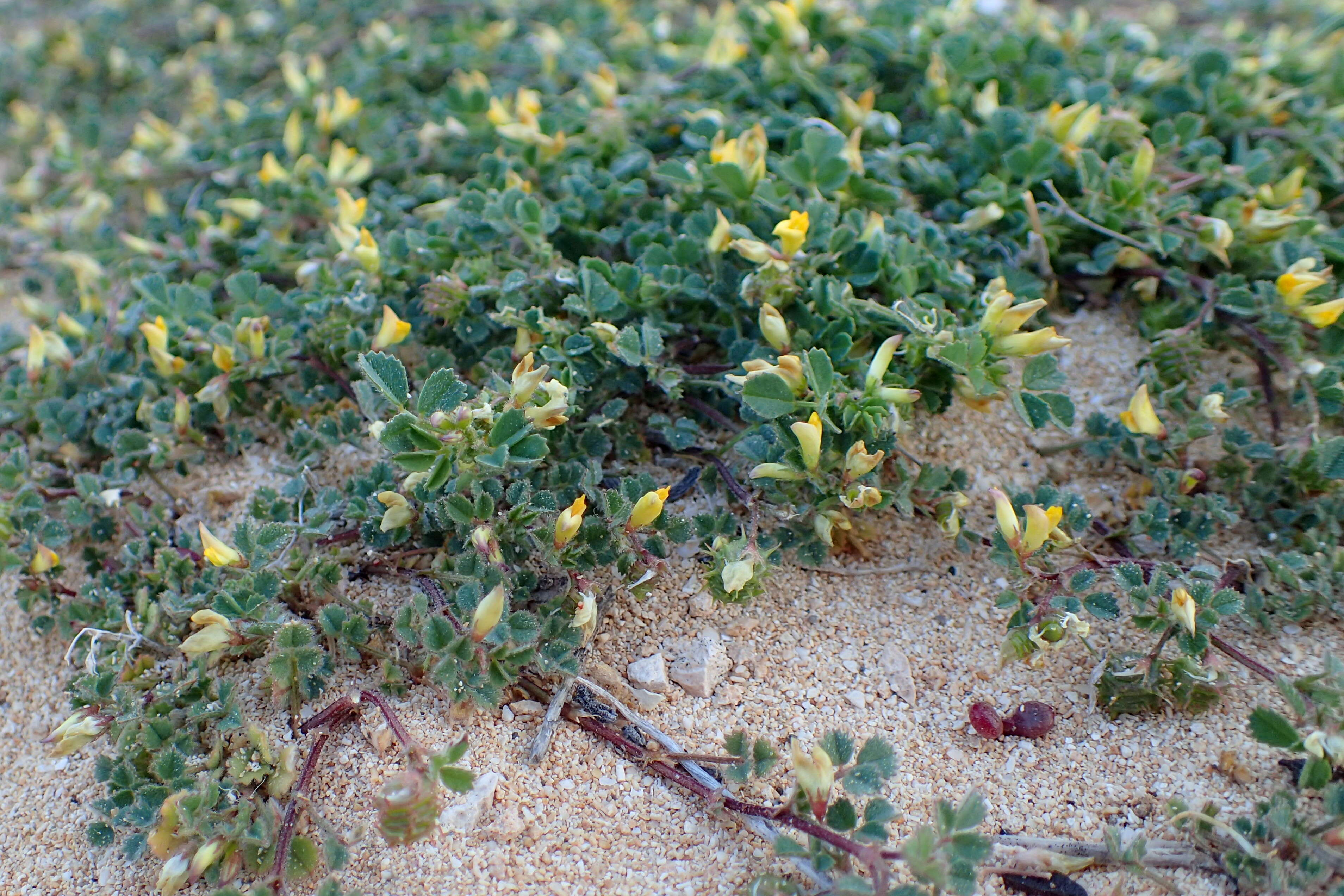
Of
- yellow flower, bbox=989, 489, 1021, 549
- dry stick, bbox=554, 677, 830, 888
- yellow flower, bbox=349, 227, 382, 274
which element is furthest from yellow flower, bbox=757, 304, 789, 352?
yellow flower, bbox=349, 227, 382, 274

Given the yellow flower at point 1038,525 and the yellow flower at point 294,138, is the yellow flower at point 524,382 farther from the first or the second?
the yellow flower at point 294,138

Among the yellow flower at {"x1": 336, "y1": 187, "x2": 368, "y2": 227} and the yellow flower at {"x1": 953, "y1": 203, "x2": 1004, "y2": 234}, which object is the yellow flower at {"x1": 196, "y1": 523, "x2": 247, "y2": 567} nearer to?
the yellow flower at {"x1": 336, "y1": 187, "x2": 368, "y2": 227}

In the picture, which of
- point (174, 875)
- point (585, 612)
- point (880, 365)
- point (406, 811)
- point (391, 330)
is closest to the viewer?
point (406, 811)

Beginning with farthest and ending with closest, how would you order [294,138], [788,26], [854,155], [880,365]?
[294,138], [788,26], [854,155], [880,365]

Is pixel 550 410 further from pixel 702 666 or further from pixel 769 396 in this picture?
pixel 702 666

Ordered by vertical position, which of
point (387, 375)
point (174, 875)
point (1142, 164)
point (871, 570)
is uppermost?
point (1142, 164)

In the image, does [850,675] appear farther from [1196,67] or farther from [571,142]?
[1196,67]

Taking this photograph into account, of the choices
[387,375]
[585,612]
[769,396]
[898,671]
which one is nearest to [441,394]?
[387,375]
